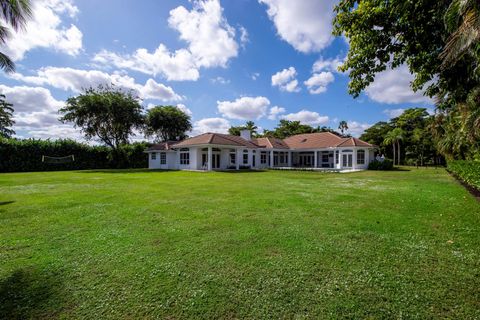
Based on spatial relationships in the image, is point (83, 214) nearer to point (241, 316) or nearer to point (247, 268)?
point (247, 268)

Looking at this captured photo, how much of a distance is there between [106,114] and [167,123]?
11628 millimetres

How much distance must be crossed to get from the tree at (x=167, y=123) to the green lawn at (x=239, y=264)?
118ft

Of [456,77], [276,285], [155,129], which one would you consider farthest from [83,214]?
[155,129]

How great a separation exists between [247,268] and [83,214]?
5.48m

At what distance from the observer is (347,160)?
1148 inches

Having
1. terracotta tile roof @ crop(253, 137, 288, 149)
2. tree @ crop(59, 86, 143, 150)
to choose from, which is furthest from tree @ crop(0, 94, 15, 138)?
terracotta tile roof @ crop(253, 137, 288, 149)

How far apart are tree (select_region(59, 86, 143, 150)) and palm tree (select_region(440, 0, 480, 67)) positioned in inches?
1318

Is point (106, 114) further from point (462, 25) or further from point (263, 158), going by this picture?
point (462, 25)

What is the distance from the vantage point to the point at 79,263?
394cm

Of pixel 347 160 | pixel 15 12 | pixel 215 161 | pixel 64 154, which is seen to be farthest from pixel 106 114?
pixel 347 160

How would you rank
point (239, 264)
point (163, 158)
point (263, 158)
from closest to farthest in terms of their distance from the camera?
point (239, 264) < point (163, 158) < point (263, 158)

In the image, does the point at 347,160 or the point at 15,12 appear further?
the point at 347,160

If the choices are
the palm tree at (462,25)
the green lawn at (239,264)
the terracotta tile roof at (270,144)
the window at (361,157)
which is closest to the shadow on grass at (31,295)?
the green lawn at (239,264)

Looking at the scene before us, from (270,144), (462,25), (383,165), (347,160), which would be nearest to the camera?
(462,25)
